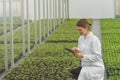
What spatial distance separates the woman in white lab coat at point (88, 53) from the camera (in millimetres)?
5652

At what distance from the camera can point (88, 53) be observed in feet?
18.9

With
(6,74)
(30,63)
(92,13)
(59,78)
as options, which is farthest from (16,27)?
(92,13)

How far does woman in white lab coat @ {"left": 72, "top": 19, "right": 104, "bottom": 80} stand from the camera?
5652 millimetres

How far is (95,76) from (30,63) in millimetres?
4877

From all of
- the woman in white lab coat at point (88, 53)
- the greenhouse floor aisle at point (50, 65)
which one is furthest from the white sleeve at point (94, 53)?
the greenhouse floor aisle at point (50, 65)

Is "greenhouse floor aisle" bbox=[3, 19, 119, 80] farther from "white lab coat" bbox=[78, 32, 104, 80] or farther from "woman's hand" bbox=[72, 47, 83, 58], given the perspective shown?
"woman's hand" bbox=[72, 47, 83, 58]

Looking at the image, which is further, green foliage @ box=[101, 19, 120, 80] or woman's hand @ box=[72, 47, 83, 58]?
green foliage @ box=[101, 19, 120, 80]

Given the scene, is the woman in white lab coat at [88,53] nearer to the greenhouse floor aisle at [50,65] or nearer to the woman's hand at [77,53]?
the woman's hand at [77,53]

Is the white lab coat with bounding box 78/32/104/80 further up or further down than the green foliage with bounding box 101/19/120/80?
further up

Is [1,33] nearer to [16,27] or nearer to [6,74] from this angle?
[6,74]

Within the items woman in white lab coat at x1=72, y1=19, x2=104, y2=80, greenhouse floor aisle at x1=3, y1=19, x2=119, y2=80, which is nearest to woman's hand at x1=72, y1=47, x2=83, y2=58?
woman in white lab coat at x1=72, y1=19, x2=104, y2=80

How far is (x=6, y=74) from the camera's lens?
9.27 m

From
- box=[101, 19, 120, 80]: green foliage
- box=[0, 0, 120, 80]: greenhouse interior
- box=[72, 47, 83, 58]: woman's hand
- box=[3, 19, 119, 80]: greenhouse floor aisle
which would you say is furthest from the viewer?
box=[0, 0, 120, 80]: greenhouse interior

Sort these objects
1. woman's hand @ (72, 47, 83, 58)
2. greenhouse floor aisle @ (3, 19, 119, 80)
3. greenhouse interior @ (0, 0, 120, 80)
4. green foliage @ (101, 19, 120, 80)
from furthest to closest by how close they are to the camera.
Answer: greenhouse interior @ (0, 0, 120, 80) → green foliage @ (101, 19, 120, 80) → greenhouse floor aisle @ (3, 19, 119, 80) → woman's hand @ (72, 47, 83, 58)
